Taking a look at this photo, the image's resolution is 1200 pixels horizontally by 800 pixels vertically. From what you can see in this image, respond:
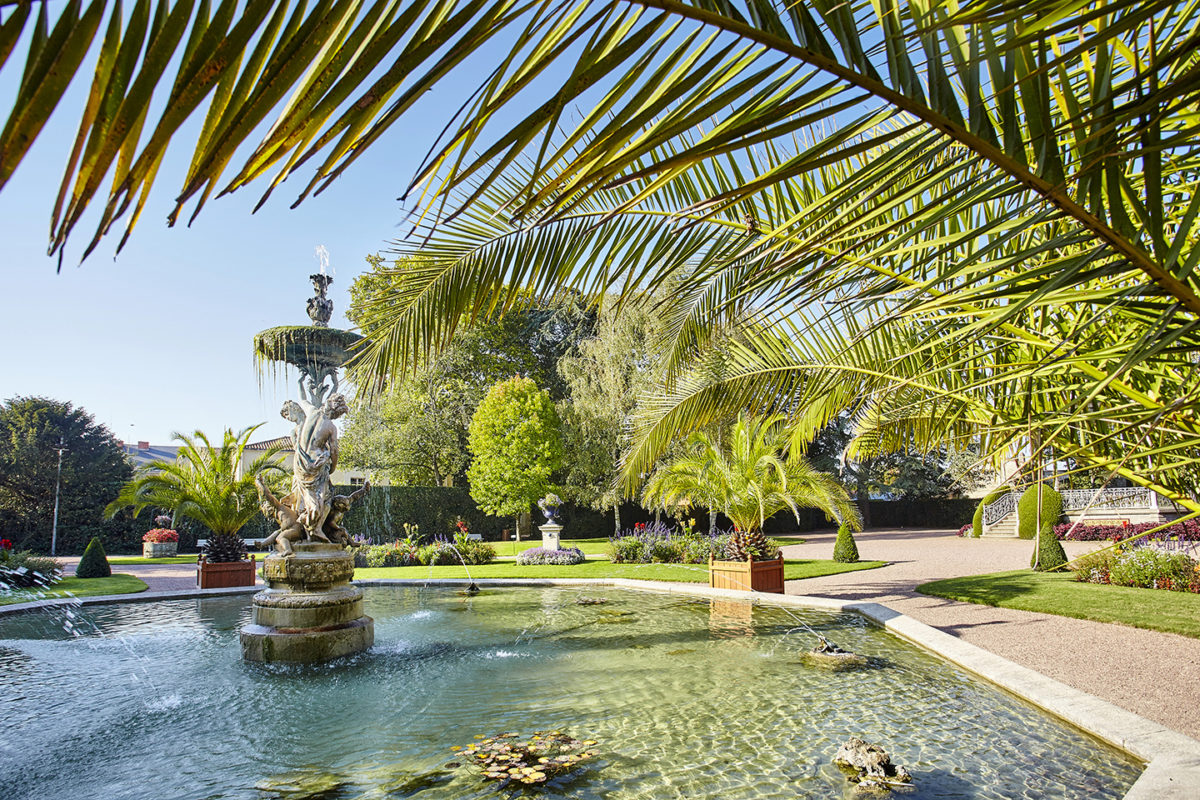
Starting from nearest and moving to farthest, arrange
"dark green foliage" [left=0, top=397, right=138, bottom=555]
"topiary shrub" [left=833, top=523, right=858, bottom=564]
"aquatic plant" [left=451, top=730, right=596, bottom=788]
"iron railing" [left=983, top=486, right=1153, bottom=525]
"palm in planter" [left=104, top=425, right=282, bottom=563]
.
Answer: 1. "aquatic plant" [left=451, top=730, right=596, bottom=788]
2. "palm in planter" [left=104, top=425, right=282, bottom=563]
3. "topiary shrub" [left=833, top=523, right=858, bottom=564]
4. "dark green foliage" [left=0, top=397, right=138, bottom=555]
5. "iron railing" [left=983, top=486, right=1153, bottom=525]

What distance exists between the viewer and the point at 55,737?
5.12 metres

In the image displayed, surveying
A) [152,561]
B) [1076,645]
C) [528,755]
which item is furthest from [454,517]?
[528,755]

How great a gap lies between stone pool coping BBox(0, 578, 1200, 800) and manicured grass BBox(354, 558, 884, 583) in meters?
3.60

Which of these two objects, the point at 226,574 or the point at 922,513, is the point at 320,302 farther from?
the point at 922,513

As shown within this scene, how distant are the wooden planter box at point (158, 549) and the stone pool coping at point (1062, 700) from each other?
531 inches

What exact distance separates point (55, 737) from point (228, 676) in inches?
72.7

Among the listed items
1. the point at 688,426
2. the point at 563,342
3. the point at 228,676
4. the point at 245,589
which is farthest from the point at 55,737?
the point at 563,342

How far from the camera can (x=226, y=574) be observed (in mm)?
13672

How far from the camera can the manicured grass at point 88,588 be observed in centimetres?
1184

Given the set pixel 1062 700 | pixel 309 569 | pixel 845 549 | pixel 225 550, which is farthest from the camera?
pixel 845 549

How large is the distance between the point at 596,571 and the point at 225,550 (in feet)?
25.5

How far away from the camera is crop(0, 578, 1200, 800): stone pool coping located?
142 inches

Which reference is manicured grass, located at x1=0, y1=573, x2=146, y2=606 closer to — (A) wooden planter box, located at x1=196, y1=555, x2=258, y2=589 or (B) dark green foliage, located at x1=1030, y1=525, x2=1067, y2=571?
(A) wooden planter box, located at x1=196, y1=555, x2=258, y2=589

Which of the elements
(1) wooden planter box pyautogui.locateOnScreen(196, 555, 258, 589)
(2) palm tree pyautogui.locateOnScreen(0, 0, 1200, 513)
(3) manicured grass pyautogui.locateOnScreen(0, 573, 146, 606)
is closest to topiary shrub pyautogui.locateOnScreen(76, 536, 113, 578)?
(3) manicured grass pyautogui.locateOnScreen(0, 573, 146, 606)
